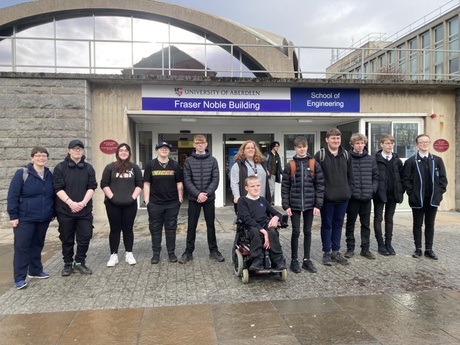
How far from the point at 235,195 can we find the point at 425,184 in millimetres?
2993

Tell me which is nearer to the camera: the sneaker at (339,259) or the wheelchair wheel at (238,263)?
the wheelchair wheel at (238,263)

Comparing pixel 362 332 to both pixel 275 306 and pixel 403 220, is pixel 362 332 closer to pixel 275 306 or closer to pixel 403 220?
pixel 275 306

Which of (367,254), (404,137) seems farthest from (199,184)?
(404,137)

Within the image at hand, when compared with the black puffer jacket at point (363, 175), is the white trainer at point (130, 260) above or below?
below

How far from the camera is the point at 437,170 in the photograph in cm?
566

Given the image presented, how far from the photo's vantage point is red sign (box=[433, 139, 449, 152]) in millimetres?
10352

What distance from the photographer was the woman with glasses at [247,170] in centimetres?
535

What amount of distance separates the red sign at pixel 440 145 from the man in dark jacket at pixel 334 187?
6419mm

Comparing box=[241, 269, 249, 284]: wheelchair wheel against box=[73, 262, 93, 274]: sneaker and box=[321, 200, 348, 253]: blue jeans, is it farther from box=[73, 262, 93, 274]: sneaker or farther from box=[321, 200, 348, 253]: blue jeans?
box=[73, 262, 93, 274]: sneaker

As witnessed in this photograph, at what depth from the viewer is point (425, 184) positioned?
5.62 m

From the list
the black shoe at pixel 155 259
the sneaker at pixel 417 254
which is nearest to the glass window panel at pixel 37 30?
the black shoe at pixel 155 259

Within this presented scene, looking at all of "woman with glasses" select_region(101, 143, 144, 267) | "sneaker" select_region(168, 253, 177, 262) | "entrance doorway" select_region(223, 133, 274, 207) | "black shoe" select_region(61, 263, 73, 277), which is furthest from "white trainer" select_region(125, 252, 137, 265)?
"entrance doorway" select_region(223, 133, 274, 207)

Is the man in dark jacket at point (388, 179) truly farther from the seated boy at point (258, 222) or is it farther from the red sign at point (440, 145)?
the red sign at point (440, 145)

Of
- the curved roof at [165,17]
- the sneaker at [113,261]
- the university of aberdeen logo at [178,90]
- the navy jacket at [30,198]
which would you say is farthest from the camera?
the curved roof at [165,17]
